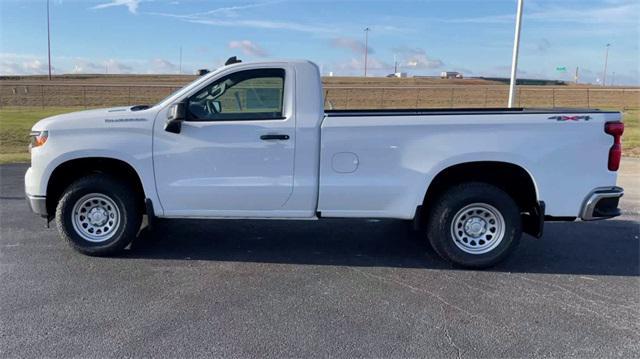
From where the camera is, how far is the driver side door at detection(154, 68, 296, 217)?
4.84 m

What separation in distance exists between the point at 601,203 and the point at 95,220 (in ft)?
16.2

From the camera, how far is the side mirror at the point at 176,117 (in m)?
4.74

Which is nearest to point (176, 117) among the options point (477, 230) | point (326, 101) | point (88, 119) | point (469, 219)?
point (88, 119)

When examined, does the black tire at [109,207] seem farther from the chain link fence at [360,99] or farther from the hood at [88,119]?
the chain link fence at [360,99]

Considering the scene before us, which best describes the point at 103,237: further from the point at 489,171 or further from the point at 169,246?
the point at 489,171

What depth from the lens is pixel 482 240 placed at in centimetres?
502

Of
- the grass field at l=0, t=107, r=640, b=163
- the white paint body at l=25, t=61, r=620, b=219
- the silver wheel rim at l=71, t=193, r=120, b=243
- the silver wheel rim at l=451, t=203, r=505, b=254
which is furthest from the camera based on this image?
the grass field at l=0, t=107, r=640, b=163

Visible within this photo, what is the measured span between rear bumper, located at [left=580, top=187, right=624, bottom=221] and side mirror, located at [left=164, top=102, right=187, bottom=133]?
12.6ft

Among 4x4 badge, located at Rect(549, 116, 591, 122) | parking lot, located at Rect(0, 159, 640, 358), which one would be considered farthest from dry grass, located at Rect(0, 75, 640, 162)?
4x4 badge, located at Rect(549, 116, 591, 122)

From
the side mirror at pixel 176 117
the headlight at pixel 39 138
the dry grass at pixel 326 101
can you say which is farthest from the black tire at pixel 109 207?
the dry grass at pixel 326 101

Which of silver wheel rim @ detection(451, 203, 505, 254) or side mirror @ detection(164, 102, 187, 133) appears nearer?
side mirror @ detection(164, 102, 187, 133)

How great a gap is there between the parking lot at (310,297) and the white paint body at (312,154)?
0.60m

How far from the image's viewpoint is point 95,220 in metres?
5.16

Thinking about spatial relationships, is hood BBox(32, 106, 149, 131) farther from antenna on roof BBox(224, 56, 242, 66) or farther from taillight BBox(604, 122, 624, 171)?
taillight BBox(604, 122, 624, 171)
